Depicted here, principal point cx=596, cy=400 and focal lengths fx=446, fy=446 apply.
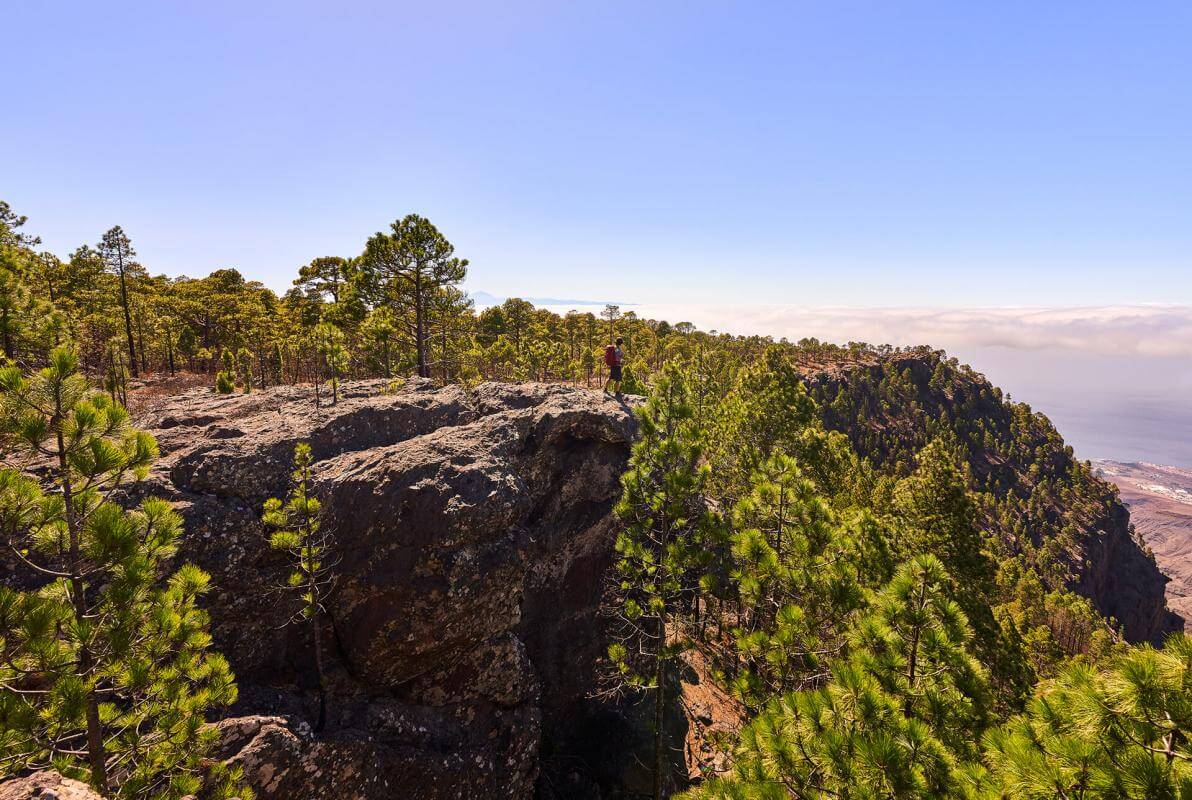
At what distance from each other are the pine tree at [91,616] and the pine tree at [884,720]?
26.1 feet

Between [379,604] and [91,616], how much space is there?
5273 mm

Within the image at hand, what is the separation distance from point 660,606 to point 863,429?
4426 inches

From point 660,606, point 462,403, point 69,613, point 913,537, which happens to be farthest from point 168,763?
point 913,537

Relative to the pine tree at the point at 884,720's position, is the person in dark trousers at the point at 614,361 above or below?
above

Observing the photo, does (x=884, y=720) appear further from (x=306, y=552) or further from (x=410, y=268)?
(x=410, y=268)

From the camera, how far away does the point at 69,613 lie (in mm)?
5434

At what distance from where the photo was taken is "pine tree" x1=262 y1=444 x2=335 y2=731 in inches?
359

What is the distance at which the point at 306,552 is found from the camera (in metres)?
9.24

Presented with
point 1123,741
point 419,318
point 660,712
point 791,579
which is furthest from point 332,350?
point 1123,741

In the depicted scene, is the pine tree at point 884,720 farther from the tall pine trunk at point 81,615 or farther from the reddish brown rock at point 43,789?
the tall pine trunk at point 81,615

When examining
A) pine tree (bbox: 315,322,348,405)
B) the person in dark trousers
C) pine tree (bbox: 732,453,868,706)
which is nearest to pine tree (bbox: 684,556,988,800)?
pine tree (bbox: 732,453,868,706)

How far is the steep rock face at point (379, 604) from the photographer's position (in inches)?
374

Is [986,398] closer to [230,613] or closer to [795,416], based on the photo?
[795,416]

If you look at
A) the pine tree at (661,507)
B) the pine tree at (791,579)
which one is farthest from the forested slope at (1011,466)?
the pine tree at (661,507)
